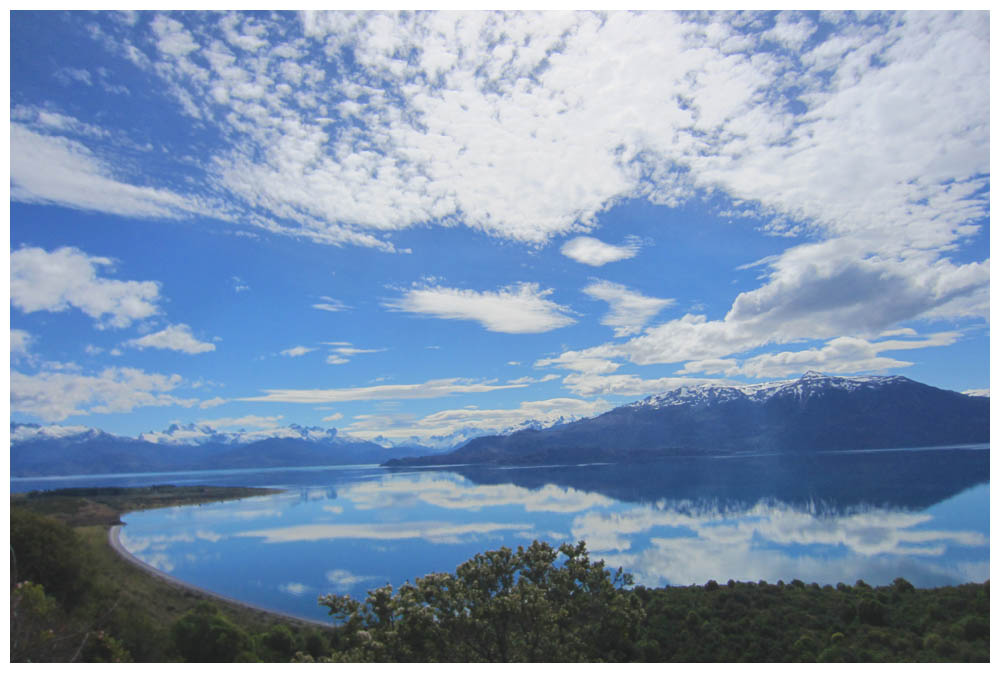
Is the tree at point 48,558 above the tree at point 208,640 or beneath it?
above

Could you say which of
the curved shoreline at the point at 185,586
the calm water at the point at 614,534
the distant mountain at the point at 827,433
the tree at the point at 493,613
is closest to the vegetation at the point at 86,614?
→ the curved shoreline at the point at 185,586

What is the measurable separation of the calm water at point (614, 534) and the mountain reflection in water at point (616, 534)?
0.37 ft

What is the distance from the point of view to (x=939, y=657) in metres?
10.2

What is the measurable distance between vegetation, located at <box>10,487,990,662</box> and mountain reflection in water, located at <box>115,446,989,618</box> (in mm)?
6201

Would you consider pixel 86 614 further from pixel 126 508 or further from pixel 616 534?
pixel 126 508

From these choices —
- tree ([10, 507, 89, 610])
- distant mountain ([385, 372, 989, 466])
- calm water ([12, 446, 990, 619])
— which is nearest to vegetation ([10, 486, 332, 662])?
tree ([10, 507, 89, 610])

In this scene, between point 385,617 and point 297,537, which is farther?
point 297,537

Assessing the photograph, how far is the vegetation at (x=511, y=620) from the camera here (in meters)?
6.71

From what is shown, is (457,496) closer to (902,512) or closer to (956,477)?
(902,512)

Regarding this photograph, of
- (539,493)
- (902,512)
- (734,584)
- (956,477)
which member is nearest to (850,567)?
(734,584)

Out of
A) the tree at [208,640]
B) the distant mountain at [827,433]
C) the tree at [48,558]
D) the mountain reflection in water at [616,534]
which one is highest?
the distant mountain at [827,433]

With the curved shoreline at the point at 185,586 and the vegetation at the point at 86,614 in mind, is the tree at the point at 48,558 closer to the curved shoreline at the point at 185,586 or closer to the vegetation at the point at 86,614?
the vegetation at the point at 86,614

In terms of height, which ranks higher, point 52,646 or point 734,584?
point 52,646

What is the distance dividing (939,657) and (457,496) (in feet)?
177
